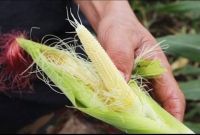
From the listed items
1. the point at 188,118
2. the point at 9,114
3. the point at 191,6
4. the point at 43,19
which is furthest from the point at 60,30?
the point at 188,118

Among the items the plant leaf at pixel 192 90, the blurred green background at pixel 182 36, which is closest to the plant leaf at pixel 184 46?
the blurred green background at pixel 182 36

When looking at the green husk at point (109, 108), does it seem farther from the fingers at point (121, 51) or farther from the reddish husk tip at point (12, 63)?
the reddish husk tip at point (12, 63)

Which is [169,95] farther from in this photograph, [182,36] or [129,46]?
[182,36]

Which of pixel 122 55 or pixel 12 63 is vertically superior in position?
pixel 12 63

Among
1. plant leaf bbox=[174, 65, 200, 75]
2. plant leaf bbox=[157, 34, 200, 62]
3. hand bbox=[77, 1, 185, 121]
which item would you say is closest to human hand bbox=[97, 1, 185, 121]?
hand bbox=[77, 1, 185, 121]

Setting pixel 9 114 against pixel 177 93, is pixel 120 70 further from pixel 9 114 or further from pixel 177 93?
pixel 9 114

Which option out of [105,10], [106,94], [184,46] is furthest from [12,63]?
[184,46]
